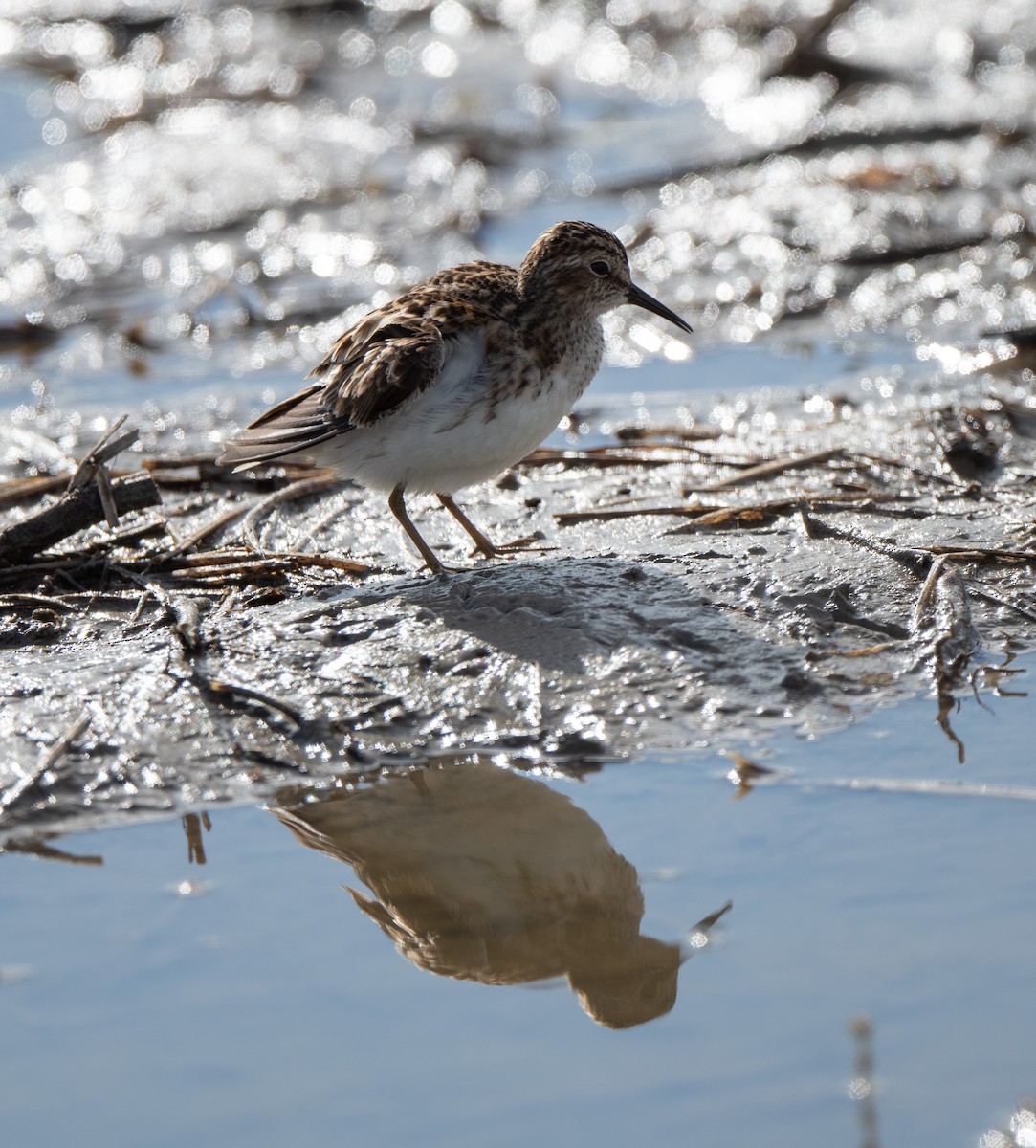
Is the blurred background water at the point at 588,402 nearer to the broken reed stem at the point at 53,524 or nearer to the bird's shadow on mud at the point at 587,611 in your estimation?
the bird's shadow on mud at the point at 587,611

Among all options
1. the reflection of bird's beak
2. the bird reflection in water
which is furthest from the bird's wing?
the bird reflection in water

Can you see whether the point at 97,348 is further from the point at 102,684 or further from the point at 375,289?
the point at 102,684

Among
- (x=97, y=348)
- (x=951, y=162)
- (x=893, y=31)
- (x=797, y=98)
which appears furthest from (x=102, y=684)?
(x=893, y=31)

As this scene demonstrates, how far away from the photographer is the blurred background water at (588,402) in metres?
3.27

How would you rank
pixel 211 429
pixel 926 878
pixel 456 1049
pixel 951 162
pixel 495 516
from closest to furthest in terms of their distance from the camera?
pixel 456 1049, pixel 926 878, pixel 495 516, pixel 211 429, pixel 951 162

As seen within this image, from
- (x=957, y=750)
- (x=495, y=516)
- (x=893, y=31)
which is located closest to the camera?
(x=957, y=750)

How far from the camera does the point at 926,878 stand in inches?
151

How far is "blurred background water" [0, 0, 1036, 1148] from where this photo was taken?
327 cm

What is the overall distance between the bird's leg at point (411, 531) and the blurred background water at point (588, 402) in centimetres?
119

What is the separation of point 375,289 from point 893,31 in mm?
6622

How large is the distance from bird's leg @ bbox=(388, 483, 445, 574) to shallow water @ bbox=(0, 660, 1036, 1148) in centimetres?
115

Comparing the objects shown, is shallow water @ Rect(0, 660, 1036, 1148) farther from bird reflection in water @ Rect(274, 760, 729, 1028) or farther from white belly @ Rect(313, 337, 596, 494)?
white belly @ Rect(313, 337, 596, 494)

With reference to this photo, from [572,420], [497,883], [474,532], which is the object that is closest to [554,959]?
[497,883]

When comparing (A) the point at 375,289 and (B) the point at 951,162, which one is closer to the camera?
(A) the point at 375,289
